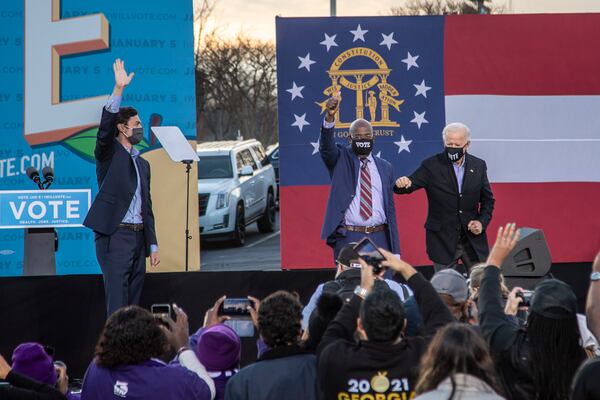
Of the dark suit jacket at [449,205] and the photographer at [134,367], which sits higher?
the dark suit jacket at [449,205]

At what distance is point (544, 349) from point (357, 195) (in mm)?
4255

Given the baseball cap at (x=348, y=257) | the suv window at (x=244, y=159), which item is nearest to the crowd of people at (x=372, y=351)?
the baseball cap at (x=348, y=257)

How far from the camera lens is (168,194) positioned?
9.38 metres

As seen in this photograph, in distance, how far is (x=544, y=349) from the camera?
12.4 ft

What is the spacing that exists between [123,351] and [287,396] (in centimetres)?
74

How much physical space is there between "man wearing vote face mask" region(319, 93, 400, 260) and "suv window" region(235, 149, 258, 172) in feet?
23.0

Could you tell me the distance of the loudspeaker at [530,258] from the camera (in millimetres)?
6816

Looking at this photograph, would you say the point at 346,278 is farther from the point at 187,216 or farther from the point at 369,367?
the point at 187,216

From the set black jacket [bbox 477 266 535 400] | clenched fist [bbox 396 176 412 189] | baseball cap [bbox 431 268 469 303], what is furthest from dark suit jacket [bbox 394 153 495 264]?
black jacket [bbox 477 266 535 400]

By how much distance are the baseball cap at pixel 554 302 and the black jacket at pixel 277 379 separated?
0.98 meters

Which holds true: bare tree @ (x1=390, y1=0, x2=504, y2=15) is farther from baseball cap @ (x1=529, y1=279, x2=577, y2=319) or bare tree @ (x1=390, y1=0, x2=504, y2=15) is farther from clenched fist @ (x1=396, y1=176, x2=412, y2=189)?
baseball cap @ (x1=529, y1=279, x2=577, y2=319)

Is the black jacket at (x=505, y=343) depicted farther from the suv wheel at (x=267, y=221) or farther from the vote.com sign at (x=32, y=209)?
the suv wheel at (x=267, y=221)

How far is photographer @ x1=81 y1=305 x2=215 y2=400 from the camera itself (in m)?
4.23

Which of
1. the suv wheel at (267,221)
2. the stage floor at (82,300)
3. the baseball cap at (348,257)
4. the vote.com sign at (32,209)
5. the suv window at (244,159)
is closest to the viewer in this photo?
the baseball cap at (348,257)
